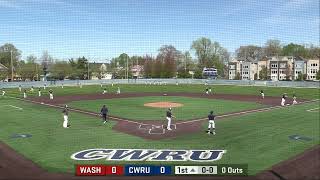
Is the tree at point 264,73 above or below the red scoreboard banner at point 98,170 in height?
above

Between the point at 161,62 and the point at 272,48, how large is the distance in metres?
38.1

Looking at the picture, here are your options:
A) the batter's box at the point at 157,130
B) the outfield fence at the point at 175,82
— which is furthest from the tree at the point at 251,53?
the batter's box at the point at 157,130

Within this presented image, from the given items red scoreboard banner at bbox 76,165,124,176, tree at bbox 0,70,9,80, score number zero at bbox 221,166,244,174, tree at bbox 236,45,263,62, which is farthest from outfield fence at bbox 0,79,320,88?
red scoreboard banner at bbox 76,165,124,176

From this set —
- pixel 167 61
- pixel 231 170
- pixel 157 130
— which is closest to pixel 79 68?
pixel 167 61

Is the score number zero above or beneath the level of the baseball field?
beneath

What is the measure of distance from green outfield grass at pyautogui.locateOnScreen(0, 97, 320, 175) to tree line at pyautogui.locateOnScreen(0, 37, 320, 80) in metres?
69.4

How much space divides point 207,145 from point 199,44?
311ft

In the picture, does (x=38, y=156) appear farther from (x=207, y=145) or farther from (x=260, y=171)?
(x=260, y=171)

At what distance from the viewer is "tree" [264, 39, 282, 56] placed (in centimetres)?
11562

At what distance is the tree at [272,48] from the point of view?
11562 cm

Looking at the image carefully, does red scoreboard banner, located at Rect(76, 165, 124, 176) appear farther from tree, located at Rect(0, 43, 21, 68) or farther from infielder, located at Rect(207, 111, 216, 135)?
tree, located at Rect(0, 43, 21, 68)

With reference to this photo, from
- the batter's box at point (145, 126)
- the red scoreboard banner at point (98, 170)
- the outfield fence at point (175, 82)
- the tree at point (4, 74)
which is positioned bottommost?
the red scoreboard banner at point (98, 170)

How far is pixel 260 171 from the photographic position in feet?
45.9
